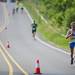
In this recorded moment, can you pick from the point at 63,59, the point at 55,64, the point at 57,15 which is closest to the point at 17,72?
the point at 55,64

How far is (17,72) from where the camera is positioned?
17562 mm

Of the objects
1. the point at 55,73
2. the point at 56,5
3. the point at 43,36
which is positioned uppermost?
the point at 56,5

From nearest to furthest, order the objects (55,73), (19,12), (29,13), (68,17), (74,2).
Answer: (55,73) → (68,17) → (74,2) → (29,13) → (19,12)

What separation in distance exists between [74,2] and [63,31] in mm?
2400

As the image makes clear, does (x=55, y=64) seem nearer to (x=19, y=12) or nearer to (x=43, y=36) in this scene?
(x=43, y=36)

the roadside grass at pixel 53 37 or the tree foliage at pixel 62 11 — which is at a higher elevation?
the tree foliage at pixel 62 11

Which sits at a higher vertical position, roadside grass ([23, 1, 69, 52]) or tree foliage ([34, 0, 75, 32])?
tree foliage ([34, 0, 75, 32])

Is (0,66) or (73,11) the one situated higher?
(73,11)

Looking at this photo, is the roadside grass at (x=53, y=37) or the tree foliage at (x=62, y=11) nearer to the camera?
the roadside grass at (x=53, y=37)

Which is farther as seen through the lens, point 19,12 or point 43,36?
point 19,12

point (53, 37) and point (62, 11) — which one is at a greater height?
point (62, 11)

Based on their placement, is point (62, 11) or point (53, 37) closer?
point (53, 37)

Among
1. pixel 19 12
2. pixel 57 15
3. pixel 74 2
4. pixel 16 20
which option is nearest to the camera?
pixel 74 2

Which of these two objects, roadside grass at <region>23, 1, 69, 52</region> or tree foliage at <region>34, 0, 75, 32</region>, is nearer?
roadside grass at <region>23, 1, 69, 52</region>
